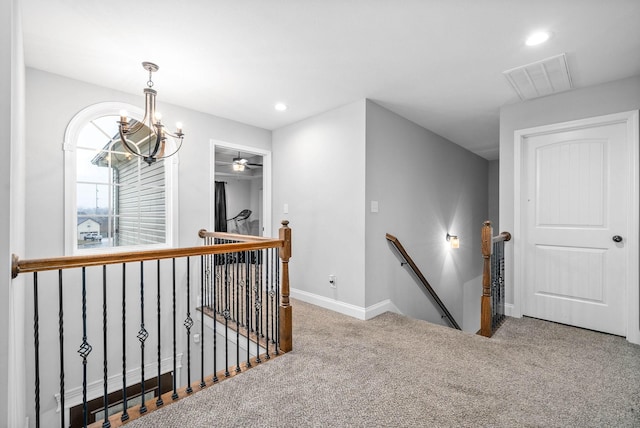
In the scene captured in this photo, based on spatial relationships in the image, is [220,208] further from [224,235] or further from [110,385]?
[110,385]

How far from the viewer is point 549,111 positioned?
314cm

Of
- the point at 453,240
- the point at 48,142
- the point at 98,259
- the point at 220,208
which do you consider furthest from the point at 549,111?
the point at 220,208

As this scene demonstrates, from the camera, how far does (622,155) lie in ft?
9.11

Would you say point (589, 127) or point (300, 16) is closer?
point (300, 16)

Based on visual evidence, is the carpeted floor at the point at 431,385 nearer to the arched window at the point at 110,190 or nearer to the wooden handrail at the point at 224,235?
the wooden handrail at the point at 224,235

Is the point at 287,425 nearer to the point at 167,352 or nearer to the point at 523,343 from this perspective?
the point at 523,343

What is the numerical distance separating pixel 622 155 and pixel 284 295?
3294mm

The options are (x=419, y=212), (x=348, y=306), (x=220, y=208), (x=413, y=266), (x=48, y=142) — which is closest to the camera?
(x=48, y=142)

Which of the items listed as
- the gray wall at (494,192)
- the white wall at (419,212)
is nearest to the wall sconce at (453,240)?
the white wall at (419,212)

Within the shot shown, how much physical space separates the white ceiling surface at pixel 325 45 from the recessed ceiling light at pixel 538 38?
50mm

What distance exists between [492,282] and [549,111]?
6.11ft

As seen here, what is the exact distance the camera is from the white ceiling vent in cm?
253

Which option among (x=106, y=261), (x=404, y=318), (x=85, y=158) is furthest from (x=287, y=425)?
(x=85, y=158)

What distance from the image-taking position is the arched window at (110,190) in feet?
9.38
